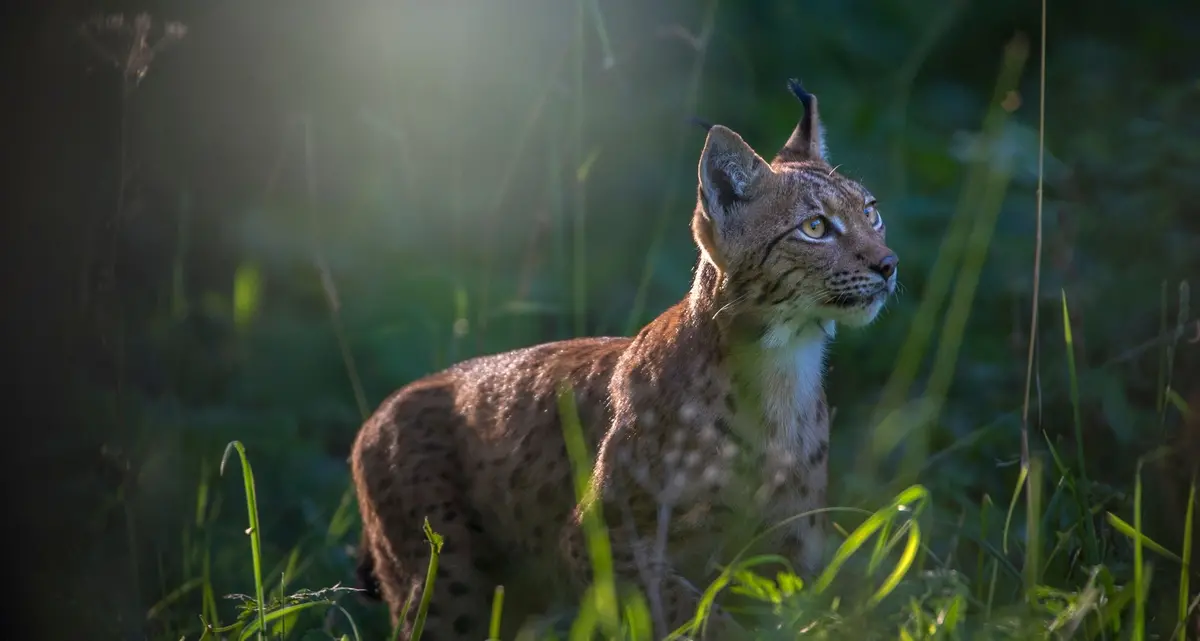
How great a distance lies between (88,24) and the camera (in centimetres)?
436

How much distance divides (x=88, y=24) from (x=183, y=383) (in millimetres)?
2032

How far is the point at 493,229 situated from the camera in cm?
640

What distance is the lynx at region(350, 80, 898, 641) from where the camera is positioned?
3.73 m

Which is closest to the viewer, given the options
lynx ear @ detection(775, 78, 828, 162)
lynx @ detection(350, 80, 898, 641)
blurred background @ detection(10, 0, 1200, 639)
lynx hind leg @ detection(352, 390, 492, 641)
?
lynx @ detection(350, 80, 898, 641)

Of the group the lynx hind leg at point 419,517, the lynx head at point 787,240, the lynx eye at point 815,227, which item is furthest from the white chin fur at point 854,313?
the lynx hind leg at point 419,517

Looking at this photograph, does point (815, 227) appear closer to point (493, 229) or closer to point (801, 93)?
point (801, 93)

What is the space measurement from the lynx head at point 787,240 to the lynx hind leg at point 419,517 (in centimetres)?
114

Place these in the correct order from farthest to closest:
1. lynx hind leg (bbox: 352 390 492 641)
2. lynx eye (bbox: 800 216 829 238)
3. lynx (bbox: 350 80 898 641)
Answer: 1. lynx hind leg (bbox: 352 390 492 641)
2. lynx eye (bbox: 800 216 829 238)
3. lynx (bbox: 350 80 898 641)

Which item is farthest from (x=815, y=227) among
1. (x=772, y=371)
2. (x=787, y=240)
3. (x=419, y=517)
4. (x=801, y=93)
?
(x=419, y=517)

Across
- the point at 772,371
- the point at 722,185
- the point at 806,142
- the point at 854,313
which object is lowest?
the point at 772,371

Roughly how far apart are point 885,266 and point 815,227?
255 millimetres

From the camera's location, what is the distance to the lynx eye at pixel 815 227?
3900mm

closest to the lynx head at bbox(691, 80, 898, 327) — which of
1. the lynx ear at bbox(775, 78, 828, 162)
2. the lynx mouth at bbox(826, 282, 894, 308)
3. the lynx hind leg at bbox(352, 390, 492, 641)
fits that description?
the lynx mouth at bbox(826, 282, 894, 308)

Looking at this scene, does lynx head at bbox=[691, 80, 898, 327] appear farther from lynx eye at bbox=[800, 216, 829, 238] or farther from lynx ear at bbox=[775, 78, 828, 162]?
lynx ear at bbox=[775, 78, 828, 162]
